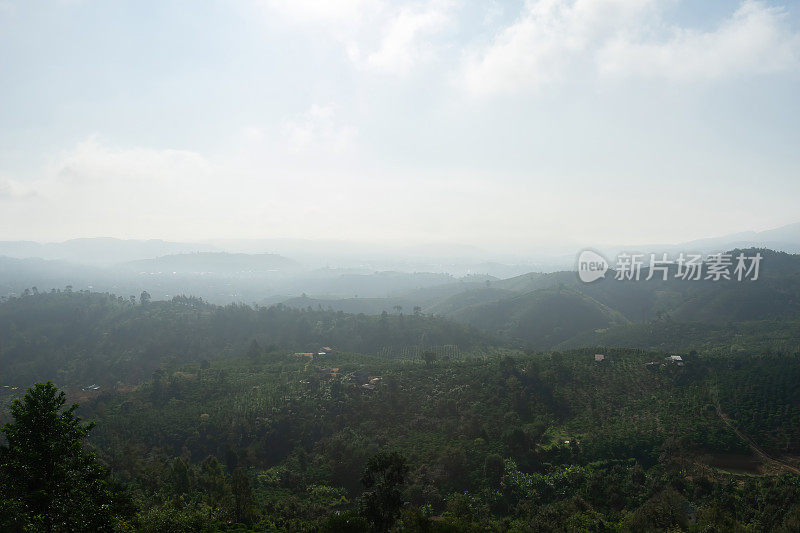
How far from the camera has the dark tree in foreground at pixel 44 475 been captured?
46.1 ft

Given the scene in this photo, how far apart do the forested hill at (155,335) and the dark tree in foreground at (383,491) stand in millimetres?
69156

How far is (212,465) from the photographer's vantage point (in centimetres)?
3369

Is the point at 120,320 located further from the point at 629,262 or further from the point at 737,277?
the point at 737,277

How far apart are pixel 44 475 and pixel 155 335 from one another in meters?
104

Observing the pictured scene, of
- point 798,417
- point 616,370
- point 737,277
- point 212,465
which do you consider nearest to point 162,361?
point 212,465

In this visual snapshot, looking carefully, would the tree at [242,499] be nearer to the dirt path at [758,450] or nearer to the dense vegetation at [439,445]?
the dense vegetation at [439,445]

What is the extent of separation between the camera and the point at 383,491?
23.0 metres

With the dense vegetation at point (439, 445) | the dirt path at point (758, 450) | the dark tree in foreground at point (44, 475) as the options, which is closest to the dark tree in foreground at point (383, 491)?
the dense vegetation at point (439, 445)

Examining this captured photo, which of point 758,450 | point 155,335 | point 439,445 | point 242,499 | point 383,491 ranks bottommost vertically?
point 439,445

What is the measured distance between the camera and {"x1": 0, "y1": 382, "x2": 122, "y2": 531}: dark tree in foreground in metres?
14.1

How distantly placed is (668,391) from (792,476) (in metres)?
15.7

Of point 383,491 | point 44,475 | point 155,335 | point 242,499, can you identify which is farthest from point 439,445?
point 155,335

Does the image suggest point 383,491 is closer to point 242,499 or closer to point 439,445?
point 242,499

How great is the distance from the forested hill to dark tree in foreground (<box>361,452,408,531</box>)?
6916cm
